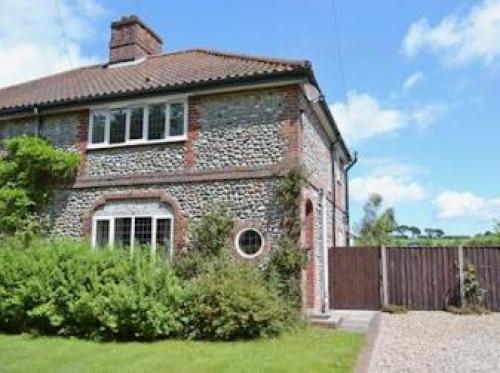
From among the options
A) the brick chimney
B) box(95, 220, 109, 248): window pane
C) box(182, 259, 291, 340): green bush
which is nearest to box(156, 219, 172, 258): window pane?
box(95, 220, 109, 248): window pane

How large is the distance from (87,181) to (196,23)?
22.9ft

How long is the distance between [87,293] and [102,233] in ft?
14.7

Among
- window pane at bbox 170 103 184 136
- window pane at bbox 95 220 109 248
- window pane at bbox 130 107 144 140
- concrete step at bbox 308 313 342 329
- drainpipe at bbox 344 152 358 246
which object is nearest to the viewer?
concrete step at bbox 308 313 342 329

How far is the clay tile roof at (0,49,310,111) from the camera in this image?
15.9 metres

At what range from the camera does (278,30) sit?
11.6 meters

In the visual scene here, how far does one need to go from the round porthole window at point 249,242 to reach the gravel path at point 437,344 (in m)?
3.94

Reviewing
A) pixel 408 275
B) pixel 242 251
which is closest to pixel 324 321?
pixel 242 251

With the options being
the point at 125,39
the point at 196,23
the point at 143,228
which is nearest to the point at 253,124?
the point at 196,23

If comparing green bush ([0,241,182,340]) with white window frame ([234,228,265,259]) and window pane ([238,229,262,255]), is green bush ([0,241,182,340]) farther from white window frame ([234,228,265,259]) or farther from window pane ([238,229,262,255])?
window pane ([238,229,262,255])

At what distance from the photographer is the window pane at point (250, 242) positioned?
48.2 ft

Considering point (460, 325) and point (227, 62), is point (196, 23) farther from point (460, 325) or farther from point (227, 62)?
point (460, 325)

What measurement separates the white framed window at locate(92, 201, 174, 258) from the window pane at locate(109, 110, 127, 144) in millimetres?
2156

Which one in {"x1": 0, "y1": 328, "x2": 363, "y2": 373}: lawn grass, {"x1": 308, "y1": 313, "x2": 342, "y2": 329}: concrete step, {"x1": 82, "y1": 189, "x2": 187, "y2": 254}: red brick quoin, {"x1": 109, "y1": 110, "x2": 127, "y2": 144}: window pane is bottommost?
{"x1": 0, "y1": 328, "x2": 363, "y2": 373}: lawn grass

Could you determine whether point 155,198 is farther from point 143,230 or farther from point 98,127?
point 98,127
